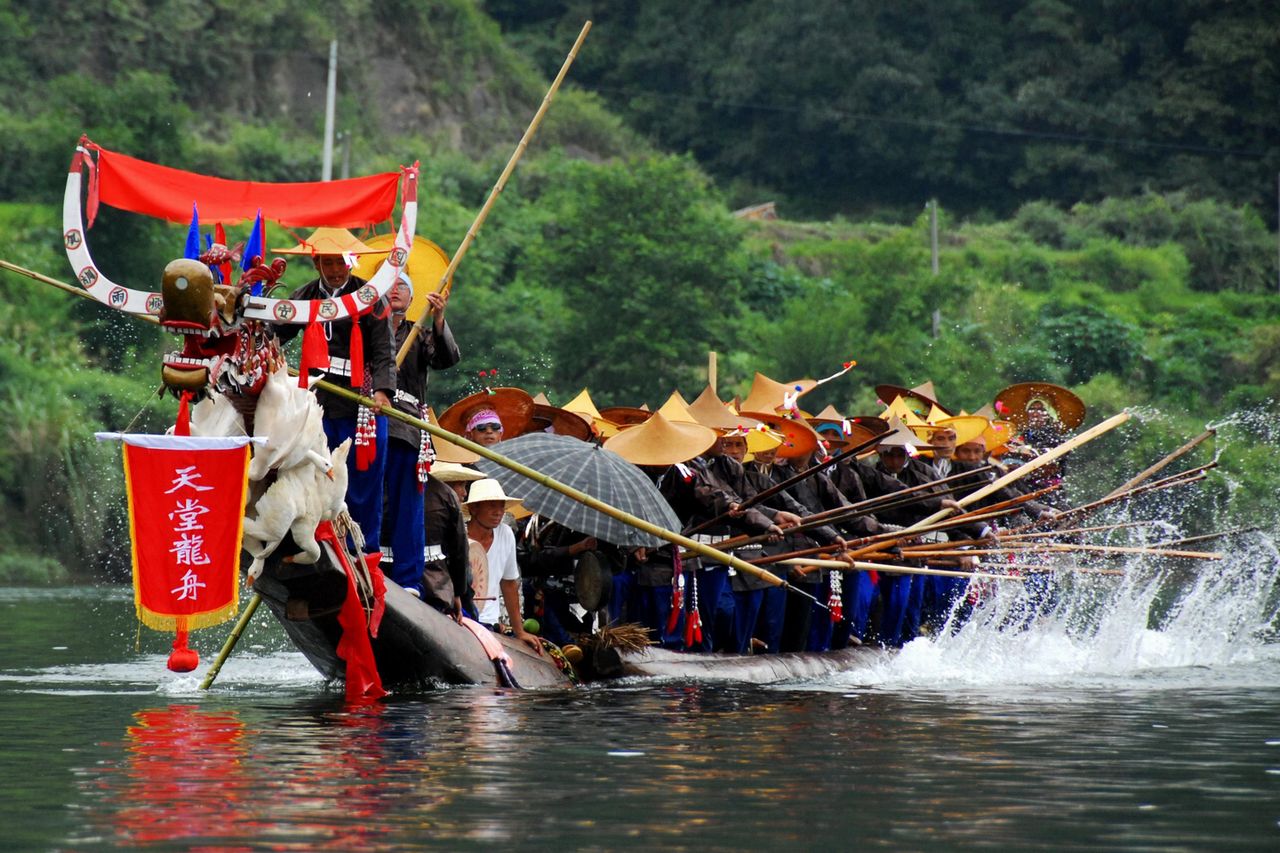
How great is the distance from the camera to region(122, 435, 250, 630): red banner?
8.85 m

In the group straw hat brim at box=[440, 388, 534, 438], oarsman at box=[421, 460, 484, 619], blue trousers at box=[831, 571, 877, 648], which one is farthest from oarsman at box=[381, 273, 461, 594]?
blue trousers at box=[831, 571, 877, 648]

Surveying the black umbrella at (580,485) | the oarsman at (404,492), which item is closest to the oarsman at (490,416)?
the black umbrella at (580,485)

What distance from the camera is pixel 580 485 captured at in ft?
36.0

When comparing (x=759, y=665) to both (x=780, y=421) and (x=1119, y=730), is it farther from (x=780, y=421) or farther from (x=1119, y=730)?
(x=1119, y=730)

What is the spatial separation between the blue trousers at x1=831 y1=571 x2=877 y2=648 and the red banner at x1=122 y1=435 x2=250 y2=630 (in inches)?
253

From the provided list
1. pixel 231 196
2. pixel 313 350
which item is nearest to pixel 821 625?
pixel 313 350

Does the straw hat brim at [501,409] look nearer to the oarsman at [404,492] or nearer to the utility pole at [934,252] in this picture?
the oarsman at [404,492]

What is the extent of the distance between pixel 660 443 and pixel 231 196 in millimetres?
3143

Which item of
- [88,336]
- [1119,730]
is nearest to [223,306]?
[1119,730]

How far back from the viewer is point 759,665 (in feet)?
41.7

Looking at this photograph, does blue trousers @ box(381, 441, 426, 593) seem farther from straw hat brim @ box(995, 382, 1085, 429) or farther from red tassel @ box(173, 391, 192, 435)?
straw hat brim @ box(995, 382, 1085, 429)

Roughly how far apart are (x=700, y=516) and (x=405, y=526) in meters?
2.67

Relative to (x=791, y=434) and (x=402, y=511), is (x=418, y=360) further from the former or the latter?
(x=791, y=434)

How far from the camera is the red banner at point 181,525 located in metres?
8.85
